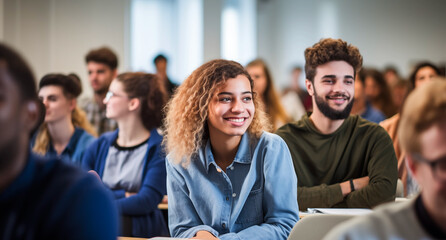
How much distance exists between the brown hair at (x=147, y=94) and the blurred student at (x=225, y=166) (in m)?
0.90

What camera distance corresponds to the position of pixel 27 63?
112 centimetres

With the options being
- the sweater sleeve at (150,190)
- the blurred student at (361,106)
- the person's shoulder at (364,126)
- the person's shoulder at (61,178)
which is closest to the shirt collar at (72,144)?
the sweater sleeve at (150,190)

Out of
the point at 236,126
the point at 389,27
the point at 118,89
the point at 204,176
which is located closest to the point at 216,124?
the point at 236,126

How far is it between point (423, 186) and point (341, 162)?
1.77m

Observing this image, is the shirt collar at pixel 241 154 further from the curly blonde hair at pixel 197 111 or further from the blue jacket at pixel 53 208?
the blue jacket at pixel 53 208

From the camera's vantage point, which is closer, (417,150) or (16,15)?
(417,150)

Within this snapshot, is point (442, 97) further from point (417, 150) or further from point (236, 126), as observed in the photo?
point (236, 126)

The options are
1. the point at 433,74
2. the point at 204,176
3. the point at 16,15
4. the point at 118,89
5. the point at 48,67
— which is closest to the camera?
the point at 204,176

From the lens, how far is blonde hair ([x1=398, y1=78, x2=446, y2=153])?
3.65ft

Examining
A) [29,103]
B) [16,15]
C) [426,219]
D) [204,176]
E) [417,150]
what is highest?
[16,15]

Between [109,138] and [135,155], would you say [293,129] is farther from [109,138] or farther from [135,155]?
[109,138]

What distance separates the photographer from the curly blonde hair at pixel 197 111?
238 cm

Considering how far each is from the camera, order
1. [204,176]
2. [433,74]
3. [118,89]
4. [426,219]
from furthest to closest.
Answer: [433,74] < [118,89] < [204,176] < [426,219]

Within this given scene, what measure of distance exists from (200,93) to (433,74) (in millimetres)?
2851
